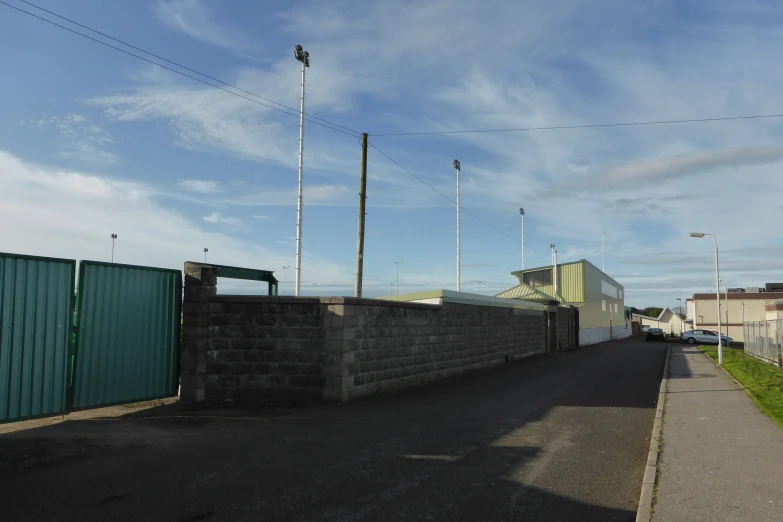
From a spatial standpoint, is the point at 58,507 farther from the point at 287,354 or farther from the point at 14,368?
the point at 287,354

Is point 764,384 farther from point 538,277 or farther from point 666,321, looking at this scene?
point 666,321

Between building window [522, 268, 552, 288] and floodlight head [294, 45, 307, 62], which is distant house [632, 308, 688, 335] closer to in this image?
building window [522, 268, 552, 288]

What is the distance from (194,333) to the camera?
11875 millimetres

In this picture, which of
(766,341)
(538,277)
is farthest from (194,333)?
(538,277)

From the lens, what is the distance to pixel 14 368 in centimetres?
895

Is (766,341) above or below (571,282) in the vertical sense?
below

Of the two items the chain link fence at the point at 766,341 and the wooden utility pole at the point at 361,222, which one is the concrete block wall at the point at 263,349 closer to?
the wooden utility pole at the point at 361,222

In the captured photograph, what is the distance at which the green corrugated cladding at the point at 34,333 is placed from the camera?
8.85 metres

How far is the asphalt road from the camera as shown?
554cm

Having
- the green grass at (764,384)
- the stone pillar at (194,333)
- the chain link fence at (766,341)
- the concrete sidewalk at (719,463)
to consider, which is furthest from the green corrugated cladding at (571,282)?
the stone pillar at (194,333)

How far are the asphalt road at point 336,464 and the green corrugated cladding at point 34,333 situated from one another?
518mm

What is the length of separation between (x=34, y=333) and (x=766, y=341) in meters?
27.1

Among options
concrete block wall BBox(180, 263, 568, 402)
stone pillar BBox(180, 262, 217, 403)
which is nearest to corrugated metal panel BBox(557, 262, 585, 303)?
concrete block wall BBox(180, 263, 568, 402)

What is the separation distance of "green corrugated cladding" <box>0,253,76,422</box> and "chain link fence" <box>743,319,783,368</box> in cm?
2290
